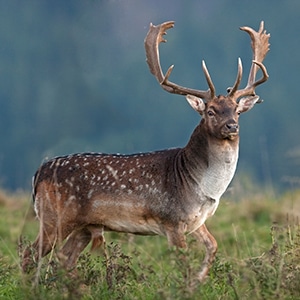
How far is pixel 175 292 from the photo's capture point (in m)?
7.71

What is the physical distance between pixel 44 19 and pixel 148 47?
122 metres

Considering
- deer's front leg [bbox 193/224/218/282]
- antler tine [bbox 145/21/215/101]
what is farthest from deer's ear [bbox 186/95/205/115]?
deer's front leg [bbox 193/224/218/282]

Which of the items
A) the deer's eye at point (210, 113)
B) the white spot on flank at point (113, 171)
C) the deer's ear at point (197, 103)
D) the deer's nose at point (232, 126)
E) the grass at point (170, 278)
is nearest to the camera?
the grass at point (170, 278)

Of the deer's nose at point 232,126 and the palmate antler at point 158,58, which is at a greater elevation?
the palmate antler at point 158,58

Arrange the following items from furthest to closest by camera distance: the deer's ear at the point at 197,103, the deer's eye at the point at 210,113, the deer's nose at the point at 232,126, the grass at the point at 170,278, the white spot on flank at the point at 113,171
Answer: the white spot on flank at the point at 113,171
the deer's ear at the point at 197,103
the deer's eye at the point at 210,113
the deer's nose at the point at 232,126
the grass at the point at 170,278

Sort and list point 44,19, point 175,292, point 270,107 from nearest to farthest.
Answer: point 175,292
point 270,107
point 44,19

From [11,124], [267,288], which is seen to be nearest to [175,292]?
[267,288]

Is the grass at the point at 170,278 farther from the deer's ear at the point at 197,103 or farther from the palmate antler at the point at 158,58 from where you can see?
the palmate antler at the point at 158,58

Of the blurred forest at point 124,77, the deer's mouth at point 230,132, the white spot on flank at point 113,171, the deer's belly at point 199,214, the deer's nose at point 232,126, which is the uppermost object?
the deer's nose at point 232,126

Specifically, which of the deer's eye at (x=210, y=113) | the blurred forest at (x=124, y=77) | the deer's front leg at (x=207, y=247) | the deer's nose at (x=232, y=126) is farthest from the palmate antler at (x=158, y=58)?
the blurred forest at (x=124, y=77)

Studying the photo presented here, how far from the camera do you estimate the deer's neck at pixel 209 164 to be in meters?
9.59

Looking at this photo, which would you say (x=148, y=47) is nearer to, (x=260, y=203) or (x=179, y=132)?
(x=260, y=203)

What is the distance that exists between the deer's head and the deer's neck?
12 centimetres

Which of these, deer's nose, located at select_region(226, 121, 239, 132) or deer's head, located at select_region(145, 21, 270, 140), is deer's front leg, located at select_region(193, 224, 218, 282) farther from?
deer's nose, located at select_region(226, 121, 239, 132)
